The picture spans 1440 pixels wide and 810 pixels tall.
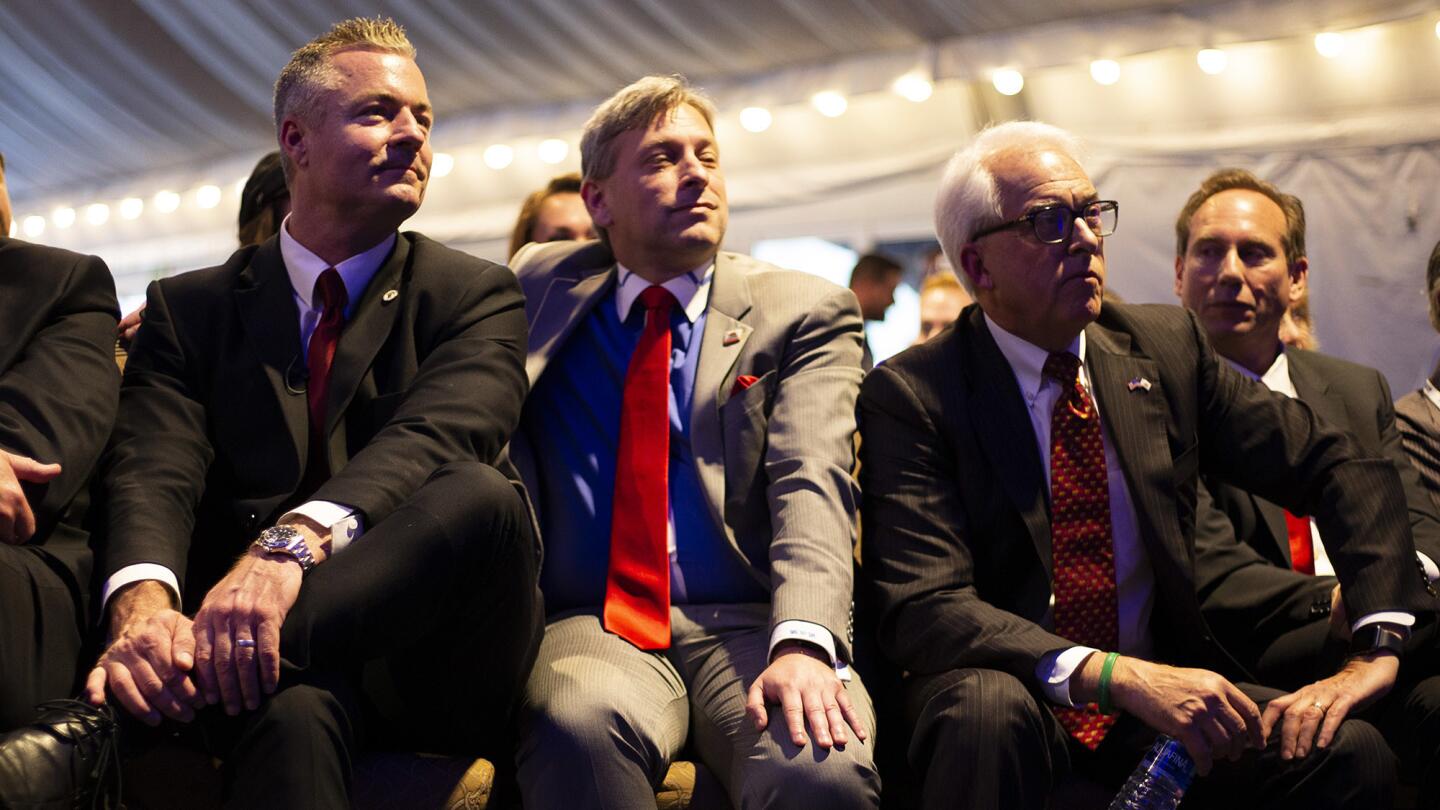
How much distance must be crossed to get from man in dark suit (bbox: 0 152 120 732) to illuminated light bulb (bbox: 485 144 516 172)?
18.3 feet

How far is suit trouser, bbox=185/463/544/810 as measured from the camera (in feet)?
6.02

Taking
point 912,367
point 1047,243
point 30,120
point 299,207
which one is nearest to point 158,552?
point 299,207

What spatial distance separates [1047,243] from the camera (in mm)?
2484

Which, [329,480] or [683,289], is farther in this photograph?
[683,289]

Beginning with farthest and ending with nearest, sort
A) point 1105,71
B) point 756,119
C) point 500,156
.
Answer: point 500,156 < point 756,119 < point 1105,71

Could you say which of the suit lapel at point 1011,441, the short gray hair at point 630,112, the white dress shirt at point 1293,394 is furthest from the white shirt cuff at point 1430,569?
the short gray hair at point 630,112

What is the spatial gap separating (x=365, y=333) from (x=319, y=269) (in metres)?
0.17

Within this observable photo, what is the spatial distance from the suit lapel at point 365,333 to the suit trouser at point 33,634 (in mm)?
468

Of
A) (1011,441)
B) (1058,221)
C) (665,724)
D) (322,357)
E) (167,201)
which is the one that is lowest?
(665,724)

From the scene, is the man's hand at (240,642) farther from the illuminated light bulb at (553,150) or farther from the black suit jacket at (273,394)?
the illuminated light bulb at (553,150)

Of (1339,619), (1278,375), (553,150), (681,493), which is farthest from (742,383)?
(553,150)

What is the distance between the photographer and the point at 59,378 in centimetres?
226

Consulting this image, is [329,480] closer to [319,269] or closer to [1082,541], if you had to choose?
[319,269]

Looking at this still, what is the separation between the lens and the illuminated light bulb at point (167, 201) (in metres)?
9.36
